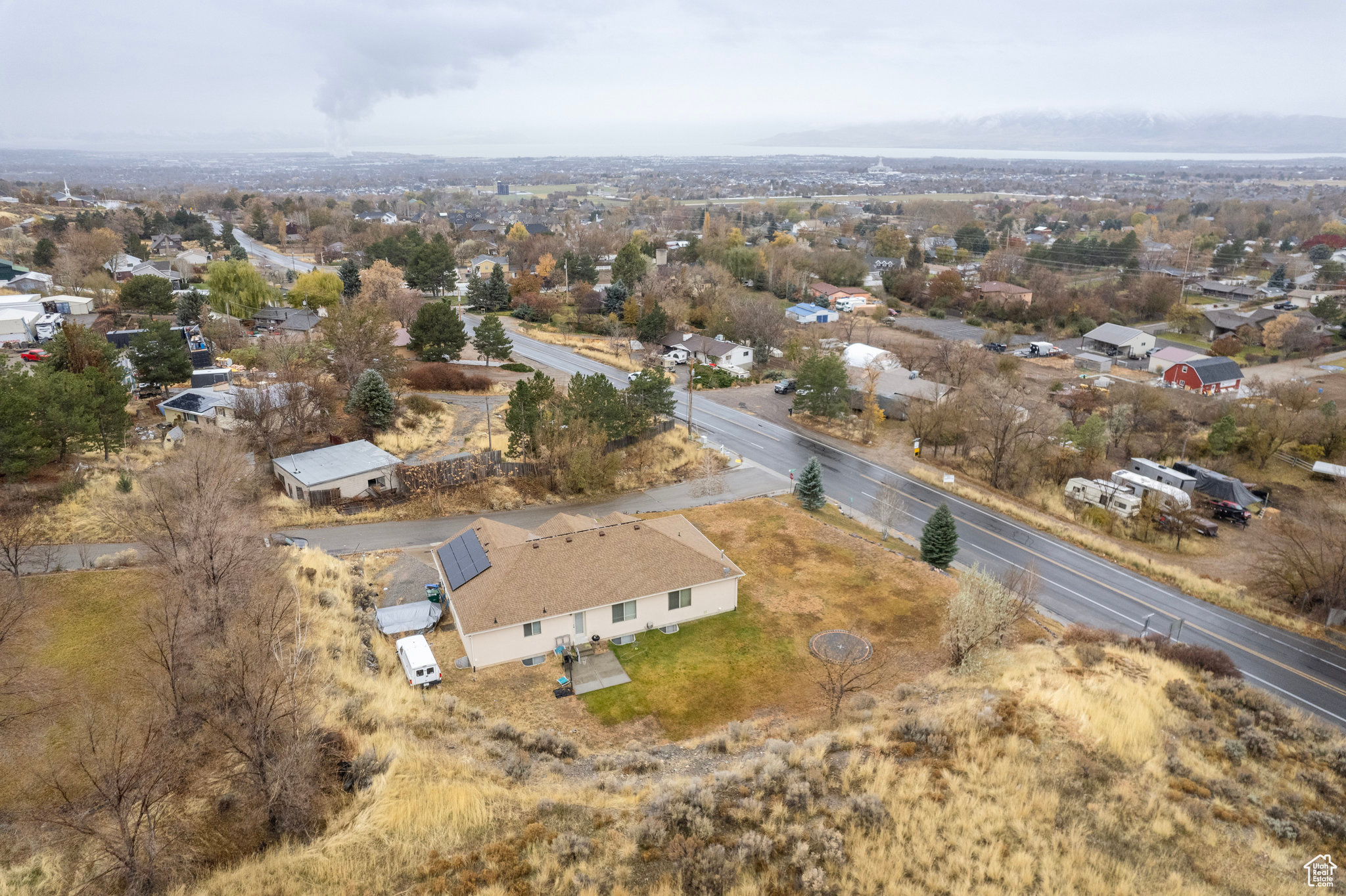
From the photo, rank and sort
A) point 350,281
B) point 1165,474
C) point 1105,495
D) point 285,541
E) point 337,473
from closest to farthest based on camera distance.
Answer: point 285,541
point 337,473
point 1105,495
point 1165,474
point 350,281

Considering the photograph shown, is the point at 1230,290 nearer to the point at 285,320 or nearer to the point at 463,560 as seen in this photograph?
the point at 463,560

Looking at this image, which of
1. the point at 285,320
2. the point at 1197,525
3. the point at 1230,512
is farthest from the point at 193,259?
the point at 1230,512

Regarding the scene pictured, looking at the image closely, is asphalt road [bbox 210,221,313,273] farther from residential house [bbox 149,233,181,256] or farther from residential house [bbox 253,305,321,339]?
residential house [bbox 253,305,321,339]

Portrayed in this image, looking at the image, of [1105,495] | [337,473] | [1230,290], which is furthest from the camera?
A: [1230,290]

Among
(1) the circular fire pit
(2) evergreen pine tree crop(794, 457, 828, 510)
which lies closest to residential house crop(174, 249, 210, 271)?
(2) evergreen pine tree crop(794, 457, 828, 510)

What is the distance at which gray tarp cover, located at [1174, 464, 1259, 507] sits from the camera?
136 feet

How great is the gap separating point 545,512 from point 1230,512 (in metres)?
37.5

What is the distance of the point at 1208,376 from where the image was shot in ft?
203

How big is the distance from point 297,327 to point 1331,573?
6849 cm

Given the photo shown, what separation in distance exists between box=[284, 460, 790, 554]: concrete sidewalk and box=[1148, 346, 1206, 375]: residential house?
47.2 meters

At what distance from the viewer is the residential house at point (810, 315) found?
8312 centimetres

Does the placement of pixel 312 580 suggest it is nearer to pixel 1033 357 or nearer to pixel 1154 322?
pixel 1033 357

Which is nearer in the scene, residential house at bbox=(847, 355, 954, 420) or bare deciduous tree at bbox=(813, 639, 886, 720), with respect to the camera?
bare deciduous tree at bbox=(813, 639, 886, 720)

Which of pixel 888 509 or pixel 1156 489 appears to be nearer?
pixel 888 509
